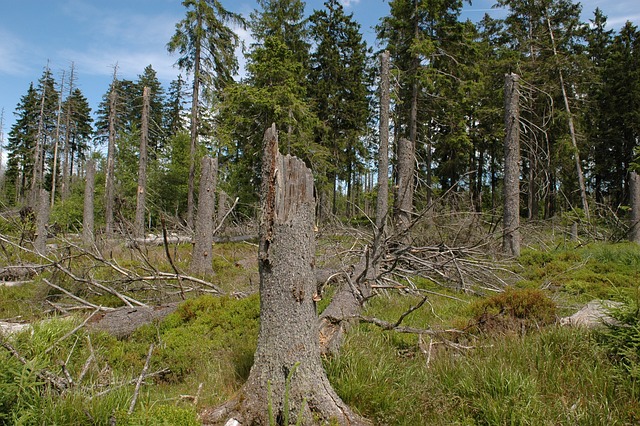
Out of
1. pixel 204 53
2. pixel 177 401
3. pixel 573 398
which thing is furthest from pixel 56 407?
pixel 204 53

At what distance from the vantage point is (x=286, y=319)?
3281 millimetres

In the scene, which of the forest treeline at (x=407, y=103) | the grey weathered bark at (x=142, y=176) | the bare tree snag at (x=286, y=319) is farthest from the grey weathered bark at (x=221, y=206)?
the bare tree snag at (x=286, y=319)

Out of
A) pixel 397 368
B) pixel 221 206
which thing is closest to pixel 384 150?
pixel 221 206

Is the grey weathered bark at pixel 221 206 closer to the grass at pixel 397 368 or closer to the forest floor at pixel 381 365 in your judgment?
the forest floor at pixel 381 365

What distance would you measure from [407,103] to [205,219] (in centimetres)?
1320

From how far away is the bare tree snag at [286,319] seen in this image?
315 centimetres

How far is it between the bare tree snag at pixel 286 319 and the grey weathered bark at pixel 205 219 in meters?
8.10

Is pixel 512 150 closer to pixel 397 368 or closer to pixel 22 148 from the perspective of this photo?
pixel 397 368

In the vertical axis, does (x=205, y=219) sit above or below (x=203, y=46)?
below

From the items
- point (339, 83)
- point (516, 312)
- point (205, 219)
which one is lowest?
point (516, 312)

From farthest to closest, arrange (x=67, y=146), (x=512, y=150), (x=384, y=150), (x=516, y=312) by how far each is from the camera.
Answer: (x=67, y=146)
(x=512, y=150)
(x=384, y=150)
(x=516, y=312)

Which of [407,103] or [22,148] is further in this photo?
[22,148]

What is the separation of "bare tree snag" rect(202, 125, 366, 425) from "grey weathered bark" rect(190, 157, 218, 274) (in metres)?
8.10

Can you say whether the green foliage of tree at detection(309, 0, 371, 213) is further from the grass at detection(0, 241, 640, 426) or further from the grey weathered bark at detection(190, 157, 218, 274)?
the grass at detection(0, 241, 640, 426)
